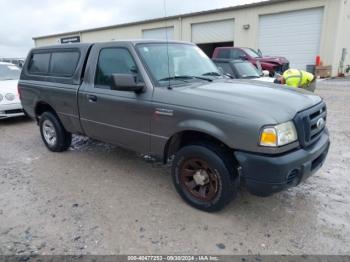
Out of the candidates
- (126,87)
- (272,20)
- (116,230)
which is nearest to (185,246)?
(116,230)

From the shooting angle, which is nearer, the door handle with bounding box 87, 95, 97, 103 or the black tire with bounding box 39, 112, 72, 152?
the door handle with bounding box 87, 95, 97, 103

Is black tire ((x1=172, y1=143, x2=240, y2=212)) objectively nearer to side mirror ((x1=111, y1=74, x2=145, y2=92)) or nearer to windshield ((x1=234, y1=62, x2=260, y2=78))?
side mirror ((x1=111, y1=74, x2=145, y2=92))

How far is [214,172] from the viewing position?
116 inches

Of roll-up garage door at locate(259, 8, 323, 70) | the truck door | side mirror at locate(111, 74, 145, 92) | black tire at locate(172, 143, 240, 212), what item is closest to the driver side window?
the truck door

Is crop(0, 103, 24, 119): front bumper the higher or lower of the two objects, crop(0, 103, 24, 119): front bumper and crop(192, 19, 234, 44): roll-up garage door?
the lower

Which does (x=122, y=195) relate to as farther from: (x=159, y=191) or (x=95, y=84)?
(x=95, y=84)

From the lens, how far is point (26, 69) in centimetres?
529

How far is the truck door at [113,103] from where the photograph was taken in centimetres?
344

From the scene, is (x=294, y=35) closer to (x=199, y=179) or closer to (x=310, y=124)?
(x=310, y=124)

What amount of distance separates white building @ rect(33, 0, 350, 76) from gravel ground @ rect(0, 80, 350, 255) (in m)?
11.9

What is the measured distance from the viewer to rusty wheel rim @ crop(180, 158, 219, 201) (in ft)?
9.99

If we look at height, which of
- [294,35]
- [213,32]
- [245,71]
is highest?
[213,32]

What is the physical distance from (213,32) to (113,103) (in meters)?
19.6

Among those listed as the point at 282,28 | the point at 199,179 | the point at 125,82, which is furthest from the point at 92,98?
the point at 282,28
